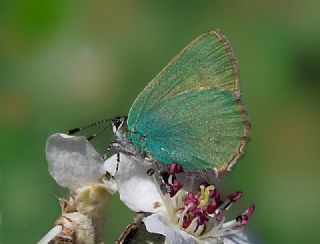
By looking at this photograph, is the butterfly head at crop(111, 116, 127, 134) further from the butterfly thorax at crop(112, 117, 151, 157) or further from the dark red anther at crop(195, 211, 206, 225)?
the dark red anther at crop(195, 211, 206, 225)

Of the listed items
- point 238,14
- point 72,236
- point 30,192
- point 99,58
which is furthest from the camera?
point 238,14

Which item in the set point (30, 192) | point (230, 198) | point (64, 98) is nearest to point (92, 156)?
point (230, 198)

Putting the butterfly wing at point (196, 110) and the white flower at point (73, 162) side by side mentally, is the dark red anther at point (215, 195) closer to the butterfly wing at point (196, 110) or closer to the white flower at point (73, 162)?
the butterfly wing at point (196, 110)

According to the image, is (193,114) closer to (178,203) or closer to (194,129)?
(194,129)

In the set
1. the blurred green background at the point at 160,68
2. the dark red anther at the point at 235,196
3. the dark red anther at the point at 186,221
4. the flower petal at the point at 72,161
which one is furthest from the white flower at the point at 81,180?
the blurred green background at the point at 160,68

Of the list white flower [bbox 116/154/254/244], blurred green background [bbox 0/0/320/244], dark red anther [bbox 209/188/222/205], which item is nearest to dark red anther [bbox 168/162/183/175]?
white flower [bbox 116/154/254/244]

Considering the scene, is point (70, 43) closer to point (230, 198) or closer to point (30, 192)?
point (30, 192)
